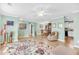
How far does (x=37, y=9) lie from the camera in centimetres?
221

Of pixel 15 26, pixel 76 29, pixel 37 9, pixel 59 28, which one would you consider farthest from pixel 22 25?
pixel 76 29

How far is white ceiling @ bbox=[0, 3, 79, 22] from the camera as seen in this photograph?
2199 mm

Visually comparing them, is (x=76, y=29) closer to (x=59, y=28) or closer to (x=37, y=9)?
(x=59, y=28)

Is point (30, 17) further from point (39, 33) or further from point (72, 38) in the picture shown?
point (72, 38)

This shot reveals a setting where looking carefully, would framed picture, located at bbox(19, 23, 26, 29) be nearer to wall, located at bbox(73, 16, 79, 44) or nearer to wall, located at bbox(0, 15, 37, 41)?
wall, located at bbox(0, 15, 37, 41)

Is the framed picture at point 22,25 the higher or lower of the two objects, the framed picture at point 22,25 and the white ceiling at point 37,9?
the lower

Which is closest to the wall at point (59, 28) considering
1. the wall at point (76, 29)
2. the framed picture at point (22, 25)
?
the wall at point (76, 29)

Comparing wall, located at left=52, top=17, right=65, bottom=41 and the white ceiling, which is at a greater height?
the white ceiling

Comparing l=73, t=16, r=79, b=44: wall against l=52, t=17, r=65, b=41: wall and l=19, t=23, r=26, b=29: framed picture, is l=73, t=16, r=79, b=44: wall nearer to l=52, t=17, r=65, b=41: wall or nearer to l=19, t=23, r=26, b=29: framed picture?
l=52, t=17, r=65, b=41: wall

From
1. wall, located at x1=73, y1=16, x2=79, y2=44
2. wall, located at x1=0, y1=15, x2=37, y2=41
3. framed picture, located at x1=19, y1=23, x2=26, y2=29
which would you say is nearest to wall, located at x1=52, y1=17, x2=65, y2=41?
wall, located at x1=73, y1=16, x2=79, y2=44

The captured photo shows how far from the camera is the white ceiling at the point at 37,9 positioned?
2199 millimetres

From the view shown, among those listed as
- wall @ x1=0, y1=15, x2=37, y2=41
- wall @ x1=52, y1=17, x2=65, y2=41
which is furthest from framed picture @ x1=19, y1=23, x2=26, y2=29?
wall @ x1=52, y1=17, x2=65, y2=41

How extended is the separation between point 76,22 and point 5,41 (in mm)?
1048

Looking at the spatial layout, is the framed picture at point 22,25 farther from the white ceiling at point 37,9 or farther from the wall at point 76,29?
the wall at point 76,29
